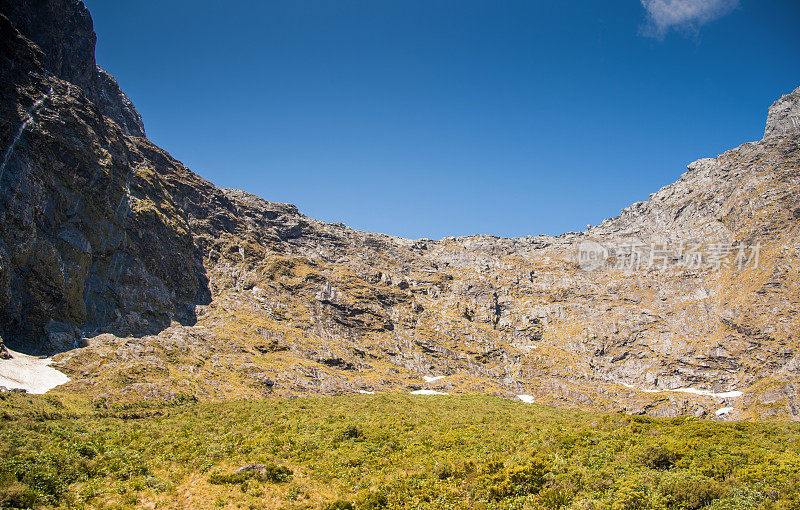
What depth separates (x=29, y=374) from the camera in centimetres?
7400

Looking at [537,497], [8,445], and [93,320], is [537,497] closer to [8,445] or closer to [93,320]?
[8,445]

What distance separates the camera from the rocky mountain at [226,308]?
89.5m

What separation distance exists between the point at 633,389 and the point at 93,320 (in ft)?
625

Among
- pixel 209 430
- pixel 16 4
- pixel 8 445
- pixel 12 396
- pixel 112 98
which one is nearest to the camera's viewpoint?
pixel 8 445

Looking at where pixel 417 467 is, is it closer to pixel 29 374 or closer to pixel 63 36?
pixel 29 374

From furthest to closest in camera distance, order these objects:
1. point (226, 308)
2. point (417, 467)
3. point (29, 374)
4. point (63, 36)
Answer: point (226, 308), point (63, 36), point (29, 374), point (417, 467)

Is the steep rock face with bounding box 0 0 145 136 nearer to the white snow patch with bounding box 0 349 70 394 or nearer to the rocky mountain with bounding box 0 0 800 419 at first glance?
the rocky mountain with bounding box 0 0 800 419

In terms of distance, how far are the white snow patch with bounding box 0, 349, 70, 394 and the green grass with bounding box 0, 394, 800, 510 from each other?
163 ft

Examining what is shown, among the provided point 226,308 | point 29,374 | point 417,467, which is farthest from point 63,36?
point 417,467

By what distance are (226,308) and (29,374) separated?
240 feet

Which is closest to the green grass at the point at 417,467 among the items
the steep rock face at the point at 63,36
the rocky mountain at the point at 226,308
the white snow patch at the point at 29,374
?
the white snow patch at the point at 29,374

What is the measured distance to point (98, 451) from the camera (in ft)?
81.2

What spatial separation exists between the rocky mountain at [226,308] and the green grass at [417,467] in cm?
6054

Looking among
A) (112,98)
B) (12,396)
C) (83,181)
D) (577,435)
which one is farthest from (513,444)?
(112,98)
